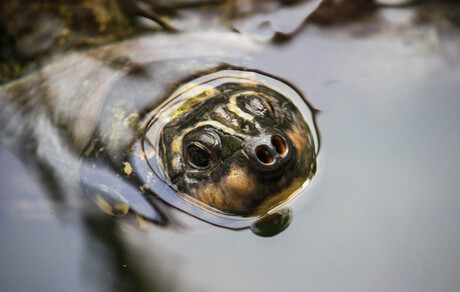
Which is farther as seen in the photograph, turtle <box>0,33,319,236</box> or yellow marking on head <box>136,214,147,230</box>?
yellow marking on head <box>136,214,147,230</box>

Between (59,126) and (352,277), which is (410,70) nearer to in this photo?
(352,277)

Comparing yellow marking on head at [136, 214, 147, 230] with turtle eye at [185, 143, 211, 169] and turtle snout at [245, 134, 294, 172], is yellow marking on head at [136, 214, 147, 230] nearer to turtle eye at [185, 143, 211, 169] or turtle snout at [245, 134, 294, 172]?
turtle eye at [185, 143, 211, 169]

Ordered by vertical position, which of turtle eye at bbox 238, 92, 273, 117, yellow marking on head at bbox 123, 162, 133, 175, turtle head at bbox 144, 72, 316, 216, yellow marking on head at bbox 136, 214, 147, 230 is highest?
turtle eye at bbox 238, 92, 273, 117

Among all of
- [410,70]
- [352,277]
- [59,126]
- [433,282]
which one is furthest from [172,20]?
[433,282]

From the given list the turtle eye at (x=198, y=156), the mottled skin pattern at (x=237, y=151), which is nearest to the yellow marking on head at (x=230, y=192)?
the mottled skin pattern at (x=237, y=151)

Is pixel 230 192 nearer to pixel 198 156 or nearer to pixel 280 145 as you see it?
pixel 198 156

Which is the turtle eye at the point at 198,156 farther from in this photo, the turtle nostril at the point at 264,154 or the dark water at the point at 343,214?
the dark water at the point at 343,214

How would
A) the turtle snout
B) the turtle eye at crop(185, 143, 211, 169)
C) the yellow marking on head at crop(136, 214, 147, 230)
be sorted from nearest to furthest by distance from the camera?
the turtle snout, the turtle eye at crop(185, 143, 211, 169), the yellow marking on head at crop(136, 214, 147, 230)

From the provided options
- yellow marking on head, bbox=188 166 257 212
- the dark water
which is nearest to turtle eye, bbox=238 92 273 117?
yellow marking on head, bbox=188 166 257 212
